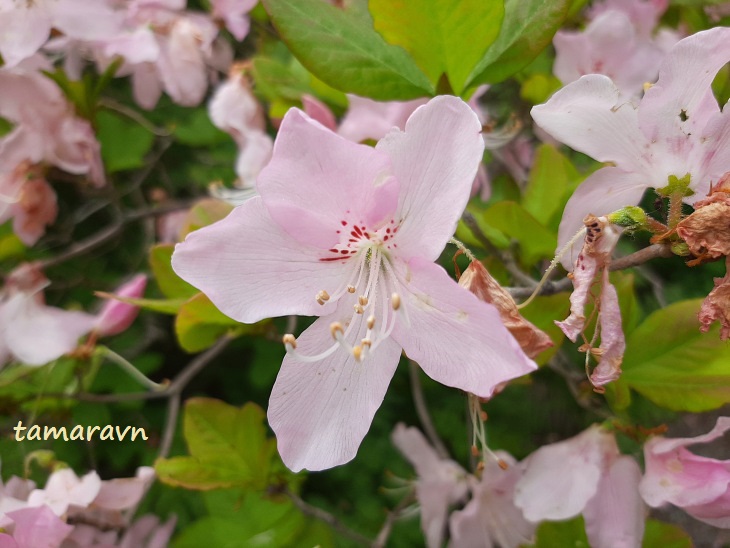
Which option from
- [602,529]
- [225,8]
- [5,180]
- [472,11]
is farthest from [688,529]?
[5,180]

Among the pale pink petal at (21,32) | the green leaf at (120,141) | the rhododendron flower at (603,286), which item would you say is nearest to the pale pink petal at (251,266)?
the rhododendron flower at (603,286)

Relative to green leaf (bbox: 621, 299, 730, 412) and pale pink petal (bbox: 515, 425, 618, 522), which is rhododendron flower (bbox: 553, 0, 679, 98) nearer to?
green leaf (bbox: 621, 299, 730, 412)

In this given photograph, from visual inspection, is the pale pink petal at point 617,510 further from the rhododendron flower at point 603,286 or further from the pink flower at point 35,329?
the pink flower at point 35,329

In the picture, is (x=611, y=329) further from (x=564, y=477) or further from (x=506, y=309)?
(x=564, y=477)

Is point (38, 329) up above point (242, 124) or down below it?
below

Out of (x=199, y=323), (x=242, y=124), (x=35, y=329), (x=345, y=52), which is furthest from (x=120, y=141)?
(x=345, y=52)

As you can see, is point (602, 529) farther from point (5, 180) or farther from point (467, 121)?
point (5, 180)

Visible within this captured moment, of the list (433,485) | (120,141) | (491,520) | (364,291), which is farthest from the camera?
(120,141)
